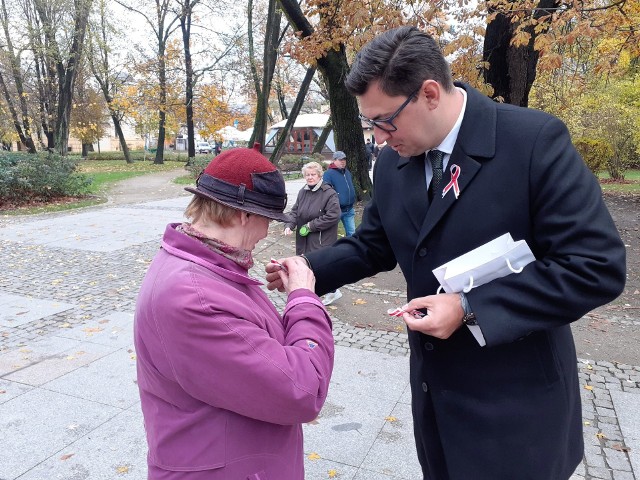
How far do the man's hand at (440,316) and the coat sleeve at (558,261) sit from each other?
0.05 meters

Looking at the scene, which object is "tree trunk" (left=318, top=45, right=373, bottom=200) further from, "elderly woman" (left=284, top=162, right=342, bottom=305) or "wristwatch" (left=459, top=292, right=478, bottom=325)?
"wristwatch" (left=459, top=292, right=478, bottom=325)

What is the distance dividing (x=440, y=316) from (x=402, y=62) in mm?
721

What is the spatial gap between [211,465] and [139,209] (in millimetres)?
13882

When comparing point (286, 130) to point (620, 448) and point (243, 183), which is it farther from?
point (243, 183)

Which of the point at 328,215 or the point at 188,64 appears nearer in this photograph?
the point at 328,215

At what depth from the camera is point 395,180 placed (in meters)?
1.85

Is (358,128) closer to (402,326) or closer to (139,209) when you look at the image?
(139,209)

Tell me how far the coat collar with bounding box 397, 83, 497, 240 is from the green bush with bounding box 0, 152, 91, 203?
48.8 feet

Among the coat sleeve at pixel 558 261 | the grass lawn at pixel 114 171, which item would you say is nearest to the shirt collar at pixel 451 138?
the coat sleeve at pixel 558 261

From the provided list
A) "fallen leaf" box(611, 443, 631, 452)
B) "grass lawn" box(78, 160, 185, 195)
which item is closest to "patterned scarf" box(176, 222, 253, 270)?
"fallen leaf" box(611, 443, 631, 452)

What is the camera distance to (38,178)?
14.6 metres

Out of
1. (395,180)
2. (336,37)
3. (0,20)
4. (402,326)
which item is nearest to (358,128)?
(336,37)

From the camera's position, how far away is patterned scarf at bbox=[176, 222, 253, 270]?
1557 millimetres

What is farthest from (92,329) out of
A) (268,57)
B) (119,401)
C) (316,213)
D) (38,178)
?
(268,57)
